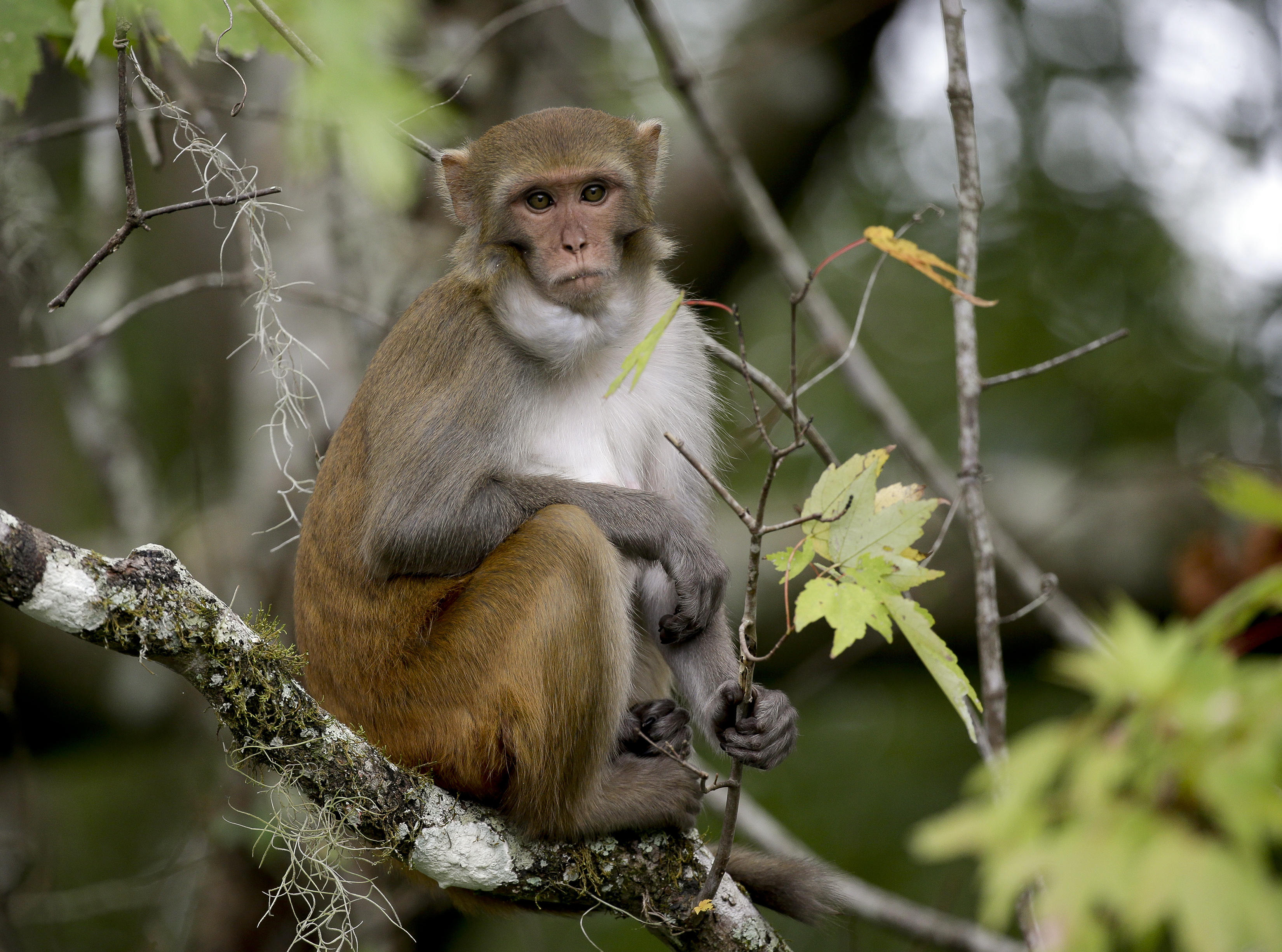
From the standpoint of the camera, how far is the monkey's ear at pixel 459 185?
16.2ft

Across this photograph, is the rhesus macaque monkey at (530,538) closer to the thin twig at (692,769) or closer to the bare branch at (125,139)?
the thin twig at (692,769)

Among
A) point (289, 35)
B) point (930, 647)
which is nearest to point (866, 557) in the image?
point (930, 647)

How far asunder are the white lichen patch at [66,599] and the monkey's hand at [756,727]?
7.11 ft

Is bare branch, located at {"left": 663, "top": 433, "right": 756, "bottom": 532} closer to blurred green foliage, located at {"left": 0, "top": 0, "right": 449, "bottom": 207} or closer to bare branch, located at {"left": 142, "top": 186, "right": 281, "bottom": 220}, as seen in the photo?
blurred green foliage, located at {"left": 0, "top": 0, "right": 449, "bottom": 207}

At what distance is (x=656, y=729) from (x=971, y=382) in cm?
190

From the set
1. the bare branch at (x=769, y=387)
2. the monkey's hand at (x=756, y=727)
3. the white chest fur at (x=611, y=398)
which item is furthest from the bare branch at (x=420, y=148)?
the monkey's hand at (x=756, y=727)

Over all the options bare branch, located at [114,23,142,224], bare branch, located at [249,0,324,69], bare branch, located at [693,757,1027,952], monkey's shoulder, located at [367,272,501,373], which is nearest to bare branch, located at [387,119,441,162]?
bare branch, located at [249,0,324,69]

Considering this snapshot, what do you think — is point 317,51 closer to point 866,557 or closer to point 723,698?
point 866,557

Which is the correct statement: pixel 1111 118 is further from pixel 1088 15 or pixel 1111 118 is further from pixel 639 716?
pixel 639 716

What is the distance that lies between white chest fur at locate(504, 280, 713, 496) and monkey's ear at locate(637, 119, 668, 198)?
47 centimetres

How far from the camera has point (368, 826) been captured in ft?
12.1

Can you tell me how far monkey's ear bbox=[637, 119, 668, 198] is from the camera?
508 centimetres

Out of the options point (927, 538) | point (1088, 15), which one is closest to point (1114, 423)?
point (1088, 15)

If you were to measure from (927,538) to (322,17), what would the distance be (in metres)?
7.00
